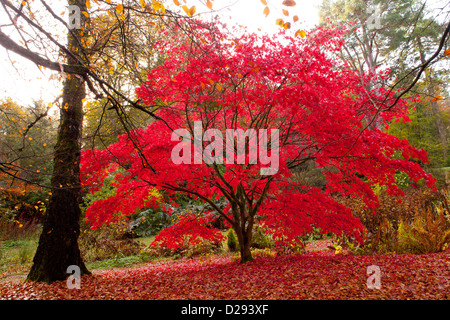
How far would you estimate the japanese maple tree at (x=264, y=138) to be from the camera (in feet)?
11.9

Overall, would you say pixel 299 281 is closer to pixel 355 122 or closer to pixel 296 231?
pixel 296 231

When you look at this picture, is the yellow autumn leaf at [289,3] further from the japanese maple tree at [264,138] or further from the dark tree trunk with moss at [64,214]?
the dark tree trunk with moss at [64,214]

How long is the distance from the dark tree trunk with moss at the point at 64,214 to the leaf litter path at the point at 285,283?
28 cm

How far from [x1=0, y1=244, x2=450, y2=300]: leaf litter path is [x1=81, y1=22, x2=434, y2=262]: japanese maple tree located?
0.64 m

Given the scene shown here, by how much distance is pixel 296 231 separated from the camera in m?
4.21

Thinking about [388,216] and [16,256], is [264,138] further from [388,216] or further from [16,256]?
[16,256]

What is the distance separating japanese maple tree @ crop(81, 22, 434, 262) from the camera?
3.63 meters

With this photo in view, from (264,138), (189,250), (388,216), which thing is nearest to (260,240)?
(189,250)

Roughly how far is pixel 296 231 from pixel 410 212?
415cm

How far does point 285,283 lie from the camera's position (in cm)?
323

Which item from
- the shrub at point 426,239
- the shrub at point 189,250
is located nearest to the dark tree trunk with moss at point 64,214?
the shrub at point 189,250

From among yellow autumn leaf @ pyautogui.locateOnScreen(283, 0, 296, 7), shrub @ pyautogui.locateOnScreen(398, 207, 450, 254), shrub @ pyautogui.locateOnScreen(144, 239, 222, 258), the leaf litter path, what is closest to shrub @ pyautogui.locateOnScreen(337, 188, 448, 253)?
shrub @ pyautogui.locateOnScreen(398, 207, 450, 254)

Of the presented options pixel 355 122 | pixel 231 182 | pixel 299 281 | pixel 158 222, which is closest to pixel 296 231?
pixel 299 281

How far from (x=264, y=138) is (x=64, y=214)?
3582 millimetres
